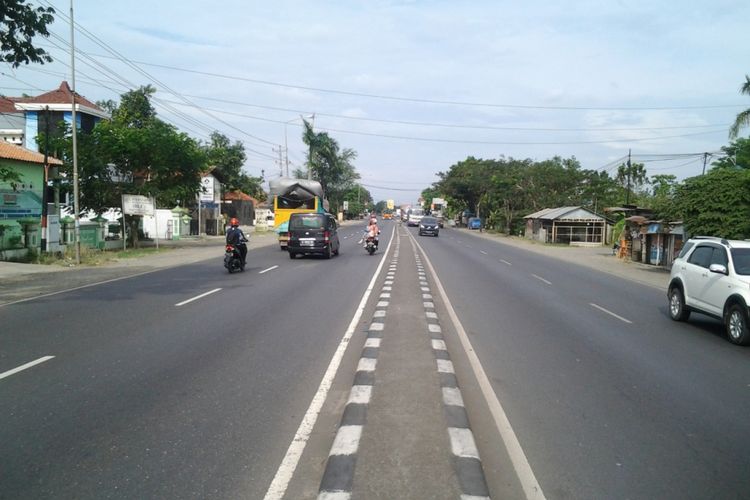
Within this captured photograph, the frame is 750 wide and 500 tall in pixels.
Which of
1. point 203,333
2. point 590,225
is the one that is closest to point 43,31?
point 203,333

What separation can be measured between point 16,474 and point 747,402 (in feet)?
21.7

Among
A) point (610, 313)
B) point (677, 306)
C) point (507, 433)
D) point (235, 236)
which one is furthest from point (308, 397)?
point (235, 236)

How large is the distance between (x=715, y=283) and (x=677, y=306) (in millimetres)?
1487

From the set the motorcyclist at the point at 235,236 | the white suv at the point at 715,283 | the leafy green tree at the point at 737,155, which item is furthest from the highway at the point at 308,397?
the leafy green tree at the point at 737,155

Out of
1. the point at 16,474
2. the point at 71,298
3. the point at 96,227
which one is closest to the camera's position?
the point at 16,474

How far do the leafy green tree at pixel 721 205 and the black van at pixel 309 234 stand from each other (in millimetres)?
13457

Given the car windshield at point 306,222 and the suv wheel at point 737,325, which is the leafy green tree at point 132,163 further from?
the suv wheel at point 737,325

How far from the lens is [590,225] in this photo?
4719 centimetres

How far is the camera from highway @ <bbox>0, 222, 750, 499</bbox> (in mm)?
4152

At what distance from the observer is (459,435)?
488 centimetres

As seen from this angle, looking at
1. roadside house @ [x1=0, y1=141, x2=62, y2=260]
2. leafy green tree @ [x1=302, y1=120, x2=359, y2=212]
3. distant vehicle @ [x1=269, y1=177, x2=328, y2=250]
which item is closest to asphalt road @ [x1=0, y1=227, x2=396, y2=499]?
roadside house @ [x1=0, y1=141, x2=62, y2=260]

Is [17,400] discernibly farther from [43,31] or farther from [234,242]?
[234,242]

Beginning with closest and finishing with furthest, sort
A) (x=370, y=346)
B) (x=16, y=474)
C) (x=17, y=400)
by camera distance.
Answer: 1. (x=16, y=474)
2. (x=17, y=400)
3. (x=370, y=346)

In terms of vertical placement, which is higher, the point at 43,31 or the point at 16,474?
the point at 43,31
